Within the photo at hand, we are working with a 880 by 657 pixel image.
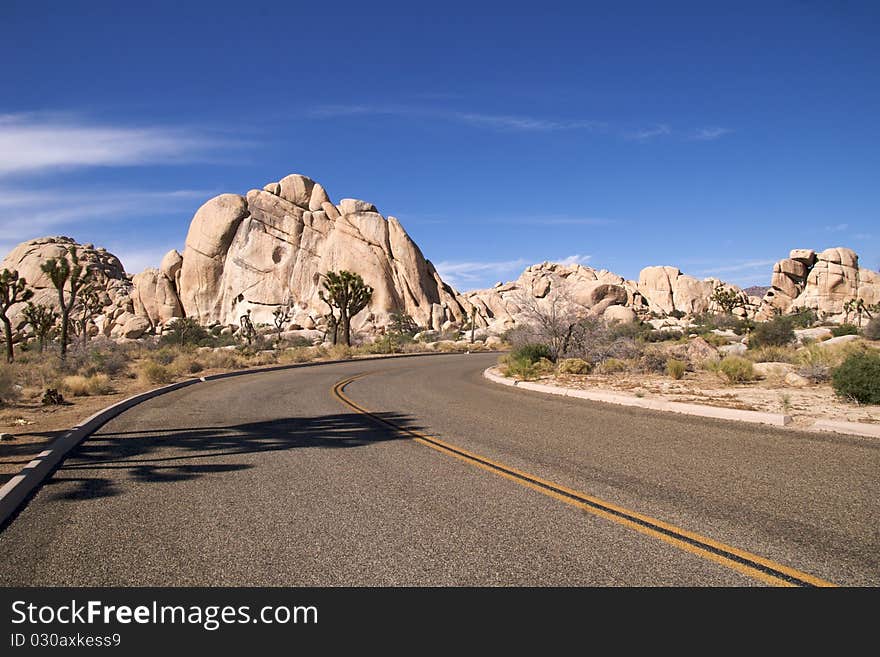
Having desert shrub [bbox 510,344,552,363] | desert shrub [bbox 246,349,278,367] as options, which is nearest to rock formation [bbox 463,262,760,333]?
desert shrub [bbox 246,349,278,367]

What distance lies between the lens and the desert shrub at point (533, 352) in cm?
2223

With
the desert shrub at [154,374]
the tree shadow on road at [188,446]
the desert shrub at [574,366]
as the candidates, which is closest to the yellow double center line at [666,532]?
the tree shadow on road at [188,446]

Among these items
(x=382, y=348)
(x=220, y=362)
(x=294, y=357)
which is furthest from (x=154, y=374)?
(x=382, y=348)

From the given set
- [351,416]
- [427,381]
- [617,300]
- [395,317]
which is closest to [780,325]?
[427,381]

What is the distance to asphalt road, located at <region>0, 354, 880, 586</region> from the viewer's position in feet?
13.8

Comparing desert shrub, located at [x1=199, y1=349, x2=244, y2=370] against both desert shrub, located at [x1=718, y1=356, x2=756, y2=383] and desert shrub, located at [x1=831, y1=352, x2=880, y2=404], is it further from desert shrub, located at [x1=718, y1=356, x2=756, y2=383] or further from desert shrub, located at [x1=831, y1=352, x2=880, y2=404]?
desert shrub, located at [x1=831, y1=352, x2=880, y2=404]

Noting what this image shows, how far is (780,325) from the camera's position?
29000mm

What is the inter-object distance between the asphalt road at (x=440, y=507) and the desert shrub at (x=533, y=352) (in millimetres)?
11376

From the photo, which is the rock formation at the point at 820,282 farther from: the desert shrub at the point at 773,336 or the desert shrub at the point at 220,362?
the desert shrub at the point at 220,362

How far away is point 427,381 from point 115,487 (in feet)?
45.8

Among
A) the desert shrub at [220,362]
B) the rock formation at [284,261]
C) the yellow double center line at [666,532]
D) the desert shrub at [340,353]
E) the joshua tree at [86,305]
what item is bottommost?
the desert shrub at [340,353]

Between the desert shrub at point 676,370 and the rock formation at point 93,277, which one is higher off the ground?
the rock formation at point 93,277

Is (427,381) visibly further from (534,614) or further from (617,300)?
(617,300)

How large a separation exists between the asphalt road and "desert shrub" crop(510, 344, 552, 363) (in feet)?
37.3
